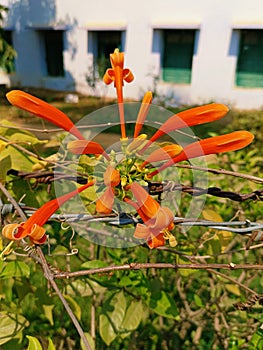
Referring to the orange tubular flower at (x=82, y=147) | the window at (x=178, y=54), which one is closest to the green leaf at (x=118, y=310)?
the orange tubular flower at (x=82, y=147)

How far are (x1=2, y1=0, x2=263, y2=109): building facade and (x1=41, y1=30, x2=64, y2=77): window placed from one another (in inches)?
0.9

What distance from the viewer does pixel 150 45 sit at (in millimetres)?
7348

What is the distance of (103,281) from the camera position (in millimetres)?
753

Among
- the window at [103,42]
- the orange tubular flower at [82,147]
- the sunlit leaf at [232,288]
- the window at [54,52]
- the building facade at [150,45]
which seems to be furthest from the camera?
the window at [54,52]

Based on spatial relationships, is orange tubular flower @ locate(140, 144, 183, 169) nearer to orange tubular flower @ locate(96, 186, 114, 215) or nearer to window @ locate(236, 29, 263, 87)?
orange tubular flower @ locate(96, 186, 114, 215)

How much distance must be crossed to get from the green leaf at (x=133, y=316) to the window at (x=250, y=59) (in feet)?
22.0

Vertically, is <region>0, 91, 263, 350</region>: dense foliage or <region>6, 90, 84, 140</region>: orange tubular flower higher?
<region>6, 90, 84, 140</region>: orange tubular flower

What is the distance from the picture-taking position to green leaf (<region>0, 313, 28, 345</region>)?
0.66 m

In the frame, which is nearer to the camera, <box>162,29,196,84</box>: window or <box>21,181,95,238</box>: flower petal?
<box>21,181,95,238</box>: flower petal

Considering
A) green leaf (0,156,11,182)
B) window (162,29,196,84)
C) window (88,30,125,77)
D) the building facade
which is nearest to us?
green leaf (0,156,11,182)

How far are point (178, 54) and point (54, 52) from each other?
3331mm

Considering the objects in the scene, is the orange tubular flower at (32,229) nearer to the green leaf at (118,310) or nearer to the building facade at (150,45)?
the green leaf at (118,310)

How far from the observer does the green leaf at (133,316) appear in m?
0.72

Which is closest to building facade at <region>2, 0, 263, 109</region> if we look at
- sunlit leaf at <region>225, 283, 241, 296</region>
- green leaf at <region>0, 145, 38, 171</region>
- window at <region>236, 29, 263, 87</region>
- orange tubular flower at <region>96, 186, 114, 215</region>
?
window at <region>236, 29, 263, 87</region>
